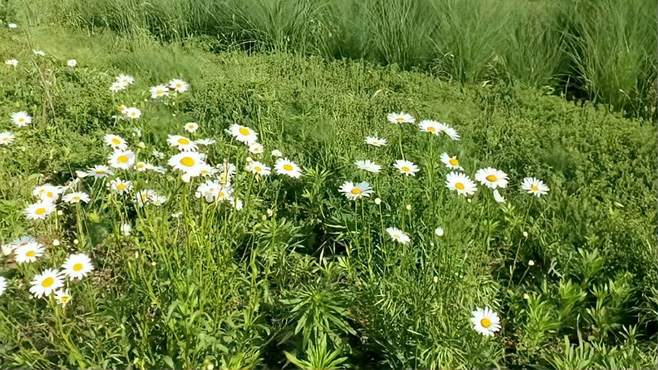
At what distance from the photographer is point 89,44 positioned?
5.17m

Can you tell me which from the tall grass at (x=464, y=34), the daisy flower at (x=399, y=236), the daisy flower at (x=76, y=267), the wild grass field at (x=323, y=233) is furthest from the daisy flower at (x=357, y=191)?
the tall grass at (x=464, y=34)

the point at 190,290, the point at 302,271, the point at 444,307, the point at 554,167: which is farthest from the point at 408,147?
A: the point at 190,290

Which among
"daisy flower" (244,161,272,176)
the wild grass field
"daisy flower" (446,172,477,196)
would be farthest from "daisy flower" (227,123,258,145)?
"daisy flower" (446,172,477,196)

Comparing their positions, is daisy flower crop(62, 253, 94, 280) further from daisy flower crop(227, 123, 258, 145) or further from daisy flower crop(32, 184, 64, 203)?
daisy flower crop(227, 123, 258, 145)

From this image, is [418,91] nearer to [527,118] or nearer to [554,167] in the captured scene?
[527,118]

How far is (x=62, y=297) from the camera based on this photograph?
6.98ft

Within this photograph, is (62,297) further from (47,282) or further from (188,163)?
(188,163)

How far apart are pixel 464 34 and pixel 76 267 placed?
3110 millimetres

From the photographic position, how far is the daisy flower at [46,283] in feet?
6.94

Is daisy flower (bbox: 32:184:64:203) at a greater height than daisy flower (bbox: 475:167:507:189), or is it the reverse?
daisy flower (bbox: 475:167:507:189)

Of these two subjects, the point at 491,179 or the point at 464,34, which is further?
the point at 464,34

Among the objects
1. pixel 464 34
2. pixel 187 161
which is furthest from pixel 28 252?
pixel 464 34

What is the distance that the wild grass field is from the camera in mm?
2238

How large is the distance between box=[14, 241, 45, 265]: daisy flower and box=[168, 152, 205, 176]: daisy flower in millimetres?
529
